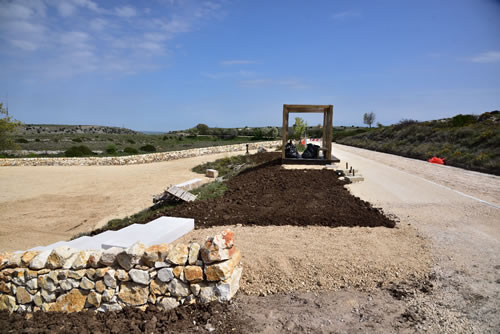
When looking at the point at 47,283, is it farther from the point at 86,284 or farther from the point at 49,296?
the point at 86,284

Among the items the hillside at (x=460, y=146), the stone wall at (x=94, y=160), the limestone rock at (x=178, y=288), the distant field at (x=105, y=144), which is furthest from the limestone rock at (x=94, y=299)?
the distant field at (x=105, y=144)

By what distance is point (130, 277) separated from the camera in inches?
157

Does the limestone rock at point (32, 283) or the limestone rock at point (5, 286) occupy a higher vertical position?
the limestone rock at point (32, 283)

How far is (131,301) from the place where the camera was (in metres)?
3.97

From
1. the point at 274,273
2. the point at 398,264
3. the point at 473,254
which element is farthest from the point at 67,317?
the point at 473,254

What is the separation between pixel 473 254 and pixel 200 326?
458 centimetres

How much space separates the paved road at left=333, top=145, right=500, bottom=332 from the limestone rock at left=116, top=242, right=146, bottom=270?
3884 millimetres

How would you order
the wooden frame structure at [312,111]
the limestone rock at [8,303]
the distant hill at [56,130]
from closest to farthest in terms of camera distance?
the limestone rock at [8,303]
the wooden frame structure at [312,111]
the distant hill at [56,130]

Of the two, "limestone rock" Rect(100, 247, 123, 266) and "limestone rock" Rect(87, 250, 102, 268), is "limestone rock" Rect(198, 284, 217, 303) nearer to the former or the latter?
"limestone rock" Rect(100, 247, 123, 266)

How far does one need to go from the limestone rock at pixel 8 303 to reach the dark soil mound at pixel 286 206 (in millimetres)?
3509

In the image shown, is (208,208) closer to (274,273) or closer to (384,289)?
(274,273)

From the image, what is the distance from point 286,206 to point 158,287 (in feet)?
15.5

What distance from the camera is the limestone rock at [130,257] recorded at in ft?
13.1

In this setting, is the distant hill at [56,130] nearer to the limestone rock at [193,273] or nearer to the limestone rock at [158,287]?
the limestone rock at [158,287]
